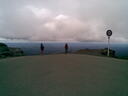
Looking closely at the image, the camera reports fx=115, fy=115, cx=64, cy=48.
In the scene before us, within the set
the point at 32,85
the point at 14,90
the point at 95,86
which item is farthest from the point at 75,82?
the point at 14,90

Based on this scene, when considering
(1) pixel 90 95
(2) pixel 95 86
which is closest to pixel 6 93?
(1) pixel 90 95

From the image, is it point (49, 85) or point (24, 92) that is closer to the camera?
point (24, 92)

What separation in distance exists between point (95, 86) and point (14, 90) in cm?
335

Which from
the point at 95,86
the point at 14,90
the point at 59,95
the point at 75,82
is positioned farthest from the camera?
the point at 75,82

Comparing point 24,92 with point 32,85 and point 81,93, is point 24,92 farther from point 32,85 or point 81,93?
point 81,93

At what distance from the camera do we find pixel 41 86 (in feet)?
16.4

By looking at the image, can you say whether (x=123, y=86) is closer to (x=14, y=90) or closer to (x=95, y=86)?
(x=95, y=86)

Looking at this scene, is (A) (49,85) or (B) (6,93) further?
(A) (49,85)

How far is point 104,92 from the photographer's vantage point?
14.4ft

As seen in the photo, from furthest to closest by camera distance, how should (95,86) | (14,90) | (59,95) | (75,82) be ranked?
(75,82)
(95,86)
(14,90)
(59,95)

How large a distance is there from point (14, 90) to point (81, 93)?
8.71 ft

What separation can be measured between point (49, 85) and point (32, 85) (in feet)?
2.50

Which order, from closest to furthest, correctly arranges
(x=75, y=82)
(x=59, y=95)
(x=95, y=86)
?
(x=59, y=95), (x=95, y=86), (x=75, y=82)

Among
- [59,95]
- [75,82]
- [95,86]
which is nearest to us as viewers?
[59,95]
